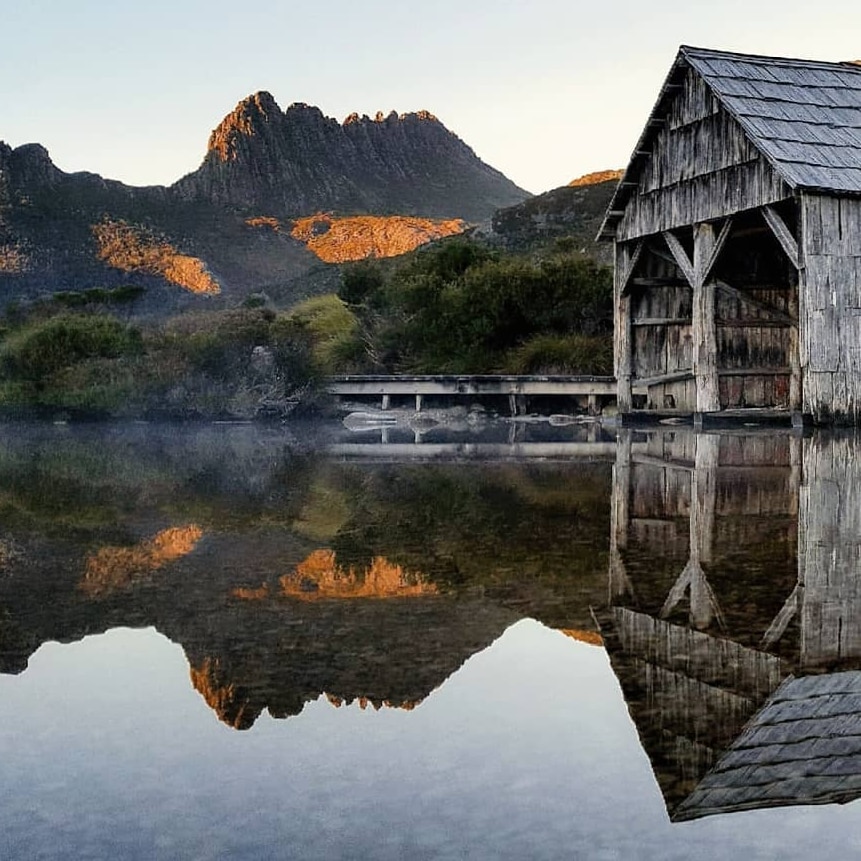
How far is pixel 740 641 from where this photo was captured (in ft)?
15.6

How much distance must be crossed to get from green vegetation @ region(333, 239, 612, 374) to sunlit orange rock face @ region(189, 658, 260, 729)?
27050 millimetres

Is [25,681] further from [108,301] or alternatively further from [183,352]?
[108,301]

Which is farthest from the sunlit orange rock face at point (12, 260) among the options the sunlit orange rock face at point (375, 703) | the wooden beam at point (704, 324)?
the sunlit orange rock face at point (375, 703)

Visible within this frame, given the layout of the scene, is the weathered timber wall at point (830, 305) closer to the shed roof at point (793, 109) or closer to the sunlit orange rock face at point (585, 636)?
the shed roof at point (793, 109)

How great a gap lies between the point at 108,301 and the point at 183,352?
104ft

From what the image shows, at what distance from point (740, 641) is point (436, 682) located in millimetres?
1219

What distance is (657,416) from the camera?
89.2 ft

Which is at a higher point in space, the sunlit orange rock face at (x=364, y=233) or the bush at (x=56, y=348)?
the sunlit orange rock face at (x=364, y=233)

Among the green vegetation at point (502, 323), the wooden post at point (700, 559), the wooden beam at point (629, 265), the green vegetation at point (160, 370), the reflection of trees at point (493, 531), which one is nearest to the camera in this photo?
the wooden post at point (700, 559)

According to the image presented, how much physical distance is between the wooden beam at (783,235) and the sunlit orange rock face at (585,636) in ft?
54.0

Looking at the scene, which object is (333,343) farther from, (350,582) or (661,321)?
(350,582)

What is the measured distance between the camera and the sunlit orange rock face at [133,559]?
654cm

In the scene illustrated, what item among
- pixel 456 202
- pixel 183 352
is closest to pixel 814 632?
pixel 183 352

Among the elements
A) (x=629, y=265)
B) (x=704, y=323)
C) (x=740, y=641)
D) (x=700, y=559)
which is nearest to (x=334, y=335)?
(x=629, y=265)
